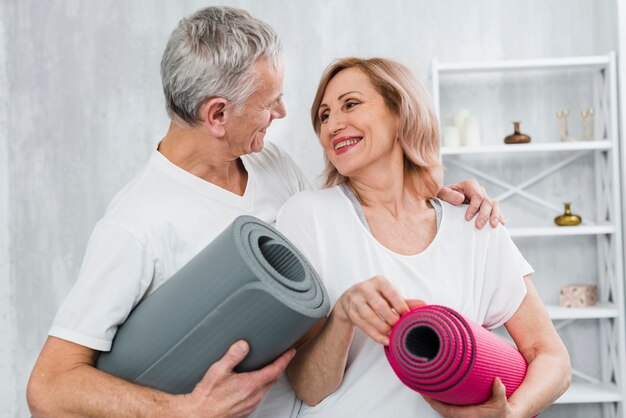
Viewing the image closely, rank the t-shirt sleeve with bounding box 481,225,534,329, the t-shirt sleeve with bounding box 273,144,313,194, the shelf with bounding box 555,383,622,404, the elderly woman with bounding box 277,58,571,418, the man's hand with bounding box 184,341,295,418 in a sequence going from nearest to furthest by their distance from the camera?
the man's hand with bounding box 184,341,295,418
the elderly woman with bounding box 277,58,571,418
the t-shirt sleeve with bounding box 481,225,534,329
the t-shirt sleeve with bounding box 273,144,313,194
the shelf with bounding box 555,383,622,404

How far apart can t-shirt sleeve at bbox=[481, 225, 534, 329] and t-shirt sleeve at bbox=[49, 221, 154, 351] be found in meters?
0.77

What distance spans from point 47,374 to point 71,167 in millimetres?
2583

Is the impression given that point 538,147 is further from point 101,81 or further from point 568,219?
point 101,81

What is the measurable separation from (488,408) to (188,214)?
2.55ft

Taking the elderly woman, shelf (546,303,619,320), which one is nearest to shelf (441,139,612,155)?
shelf (546,303,619,320)

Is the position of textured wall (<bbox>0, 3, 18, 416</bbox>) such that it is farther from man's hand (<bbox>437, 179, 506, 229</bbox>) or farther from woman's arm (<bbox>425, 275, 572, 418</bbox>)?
woman's arm (<bbox>425, 275, 572, 418</bbox>)

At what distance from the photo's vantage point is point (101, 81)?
12.5 ft

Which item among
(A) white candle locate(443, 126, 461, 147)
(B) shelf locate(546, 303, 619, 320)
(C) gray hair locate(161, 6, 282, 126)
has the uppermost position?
(C) gray hair locate(161, 6, 282, 126)

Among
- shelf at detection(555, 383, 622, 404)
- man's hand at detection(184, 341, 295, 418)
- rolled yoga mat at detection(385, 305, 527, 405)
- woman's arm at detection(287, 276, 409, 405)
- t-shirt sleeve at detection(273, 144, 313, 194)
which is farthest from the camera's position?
shelf at detection(555, 383, 622, 404)

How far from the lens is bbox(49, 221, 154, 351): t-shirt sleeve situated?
1.43 m

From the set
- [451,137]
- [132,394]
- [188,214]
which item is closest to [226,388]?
[132,394]

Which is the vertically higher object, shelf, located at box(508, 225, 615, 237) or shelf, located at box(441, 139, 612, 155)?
shelf, located at box(441, 139, 612, 155)

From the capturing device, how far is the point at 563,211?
368cm

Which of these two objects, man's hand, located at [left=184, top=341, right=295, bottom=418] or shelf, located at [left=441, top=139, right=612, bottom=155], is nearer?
man's hand, located at [left=184, top=341, right=295, bottom=418]
